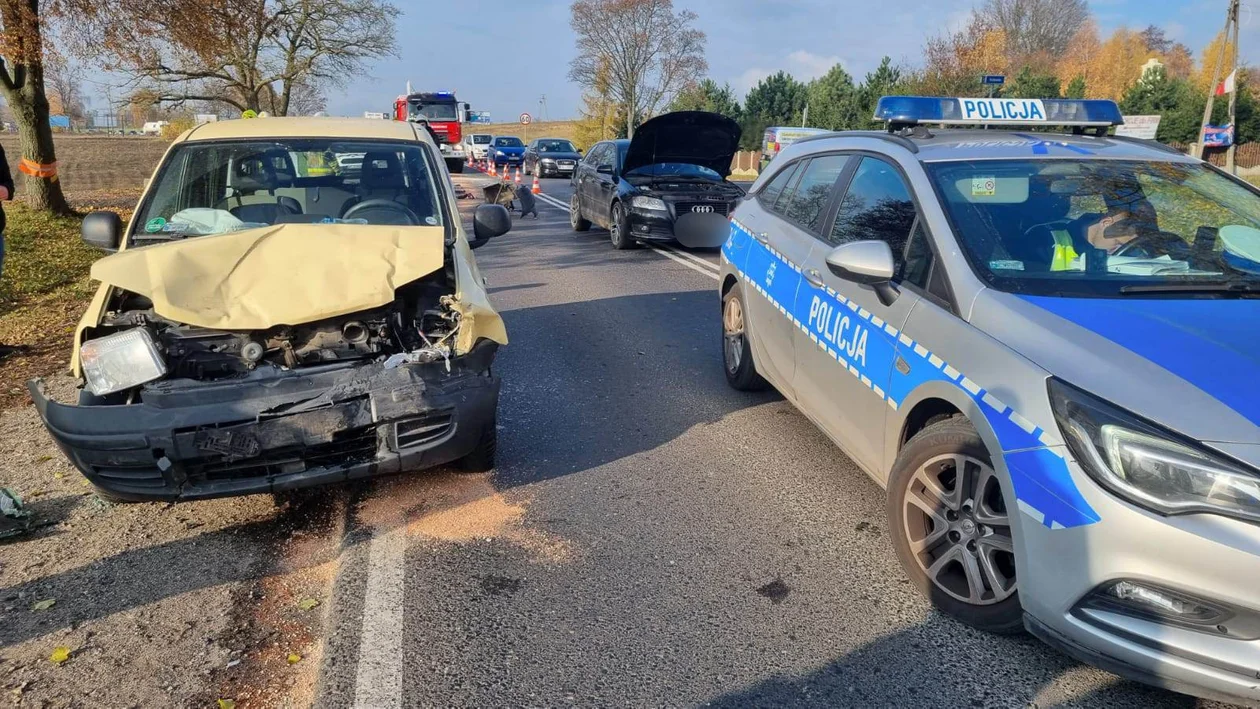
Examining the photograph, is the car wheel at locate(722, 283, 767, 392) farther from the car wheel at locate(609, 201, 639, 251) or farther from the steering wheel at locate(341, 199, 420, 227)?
the car wheel at locate(609, 201, 639, 251)

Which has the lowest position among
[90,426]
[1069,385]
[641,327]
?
[641,327]

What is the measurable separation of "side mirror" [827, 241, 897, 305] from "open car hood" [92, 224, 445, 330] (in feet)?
6.05

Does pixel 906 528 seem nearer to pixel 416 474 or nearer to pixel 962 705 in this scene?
pixel 962 705

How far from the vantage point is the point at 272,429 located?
11.9ft

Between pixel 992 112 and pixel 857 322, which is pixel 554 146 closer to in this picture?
pixel 992 112

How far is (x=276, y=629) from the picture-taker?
3.23 metres

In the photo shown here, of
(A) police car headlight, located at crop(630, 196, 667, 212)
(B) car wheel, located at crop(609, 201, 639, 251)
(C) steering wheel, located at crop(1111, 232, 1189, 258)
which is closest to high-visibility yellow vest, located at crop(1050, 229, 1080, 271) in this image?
(C) steering wheel, located at crop(1111, 232, 1189, 258)

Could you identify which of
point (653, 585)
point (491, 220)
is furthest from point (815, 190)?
point (653, 585)

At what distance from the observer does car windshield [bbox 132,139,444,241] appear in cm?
509

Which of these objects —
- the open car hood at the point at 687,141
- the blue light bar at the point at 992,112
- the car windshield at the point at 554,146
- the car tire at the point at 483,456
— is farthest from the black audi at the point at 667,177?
the car windshield at the point at 554,146

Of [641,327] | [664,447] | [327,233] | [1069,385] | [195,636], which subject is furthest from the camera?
[641,327]

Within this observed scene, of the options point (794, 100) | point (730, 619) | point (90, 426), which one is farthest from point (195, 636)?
point (794, 100)

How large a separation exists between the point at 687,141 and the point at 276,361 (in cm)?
974

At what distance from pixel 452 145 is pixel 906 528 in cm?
3662
